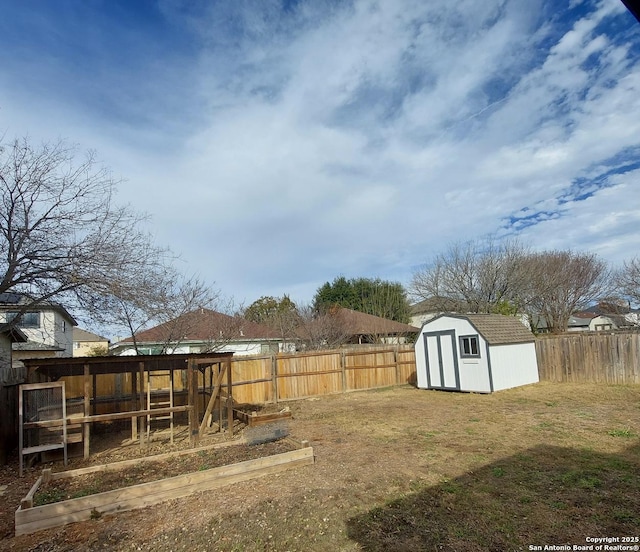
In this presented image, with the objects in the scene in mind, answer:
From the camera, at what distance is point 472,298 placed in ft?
89.8

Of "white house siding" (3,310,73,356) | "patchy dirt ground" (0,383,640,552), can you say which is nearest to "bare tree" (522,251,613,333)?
"patchy dirt ground" (0,383,640,552)

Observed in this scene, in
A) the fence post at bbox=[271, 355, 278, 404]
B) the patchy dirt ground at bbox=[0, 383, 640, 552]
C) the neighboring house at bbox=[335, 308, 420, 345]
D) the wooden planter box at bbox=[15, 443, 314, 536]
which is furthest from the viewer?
the neighboring house at bbox=[335, 308, 420, 345]

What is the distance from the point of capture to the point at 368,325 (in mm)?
31078

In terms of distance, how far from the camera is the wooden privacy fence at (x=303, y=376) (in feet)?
40.6

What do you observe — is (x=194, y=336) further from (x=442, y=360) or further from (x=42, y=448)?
Result: (x=42, y=448)

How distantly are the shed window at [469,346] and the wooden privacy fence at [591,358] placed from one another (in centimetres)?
327

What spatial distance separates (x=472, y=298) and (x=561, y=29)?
70.4ft

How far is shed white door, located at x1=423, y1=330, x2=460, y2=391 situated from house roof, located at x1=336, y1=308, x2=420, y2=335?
13.6m

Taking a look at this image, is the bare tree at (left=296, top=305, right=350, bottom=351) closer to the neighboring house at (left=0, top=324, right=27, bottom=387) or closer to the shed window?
the shed window

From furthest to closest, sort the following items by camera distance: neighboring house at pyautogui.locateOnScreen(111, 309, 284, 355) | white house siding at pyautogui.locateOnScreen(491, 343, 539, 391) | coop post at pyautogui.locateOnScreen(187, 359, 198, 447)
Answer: neighboring house at pyautogui.locateOnScreen(111, 309, 284, 355)
white house siding at pyautogui.locateOnScreen(491, 343, 539, 391)
coop post at pyautogui.locateOnScreen(187, 359, 198, 447)

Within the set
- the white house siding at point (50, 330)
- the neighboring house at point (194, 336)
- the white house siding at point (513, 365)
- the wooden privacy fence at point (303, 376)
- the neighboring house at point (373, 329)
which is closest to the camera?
the white house siding at point (50, 330)

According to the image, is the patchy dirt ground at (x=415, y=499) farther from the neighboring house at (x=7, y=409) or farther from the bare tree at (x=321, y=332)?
the bare tree at (x=321, y=332)

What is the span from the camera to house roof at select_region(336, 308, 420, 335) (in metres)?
29.9

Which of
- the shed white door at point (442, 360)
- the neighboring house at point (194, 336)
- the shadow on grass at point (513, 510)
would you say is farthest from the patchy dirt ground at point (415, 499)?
the neighboring house at point (194, 336)
